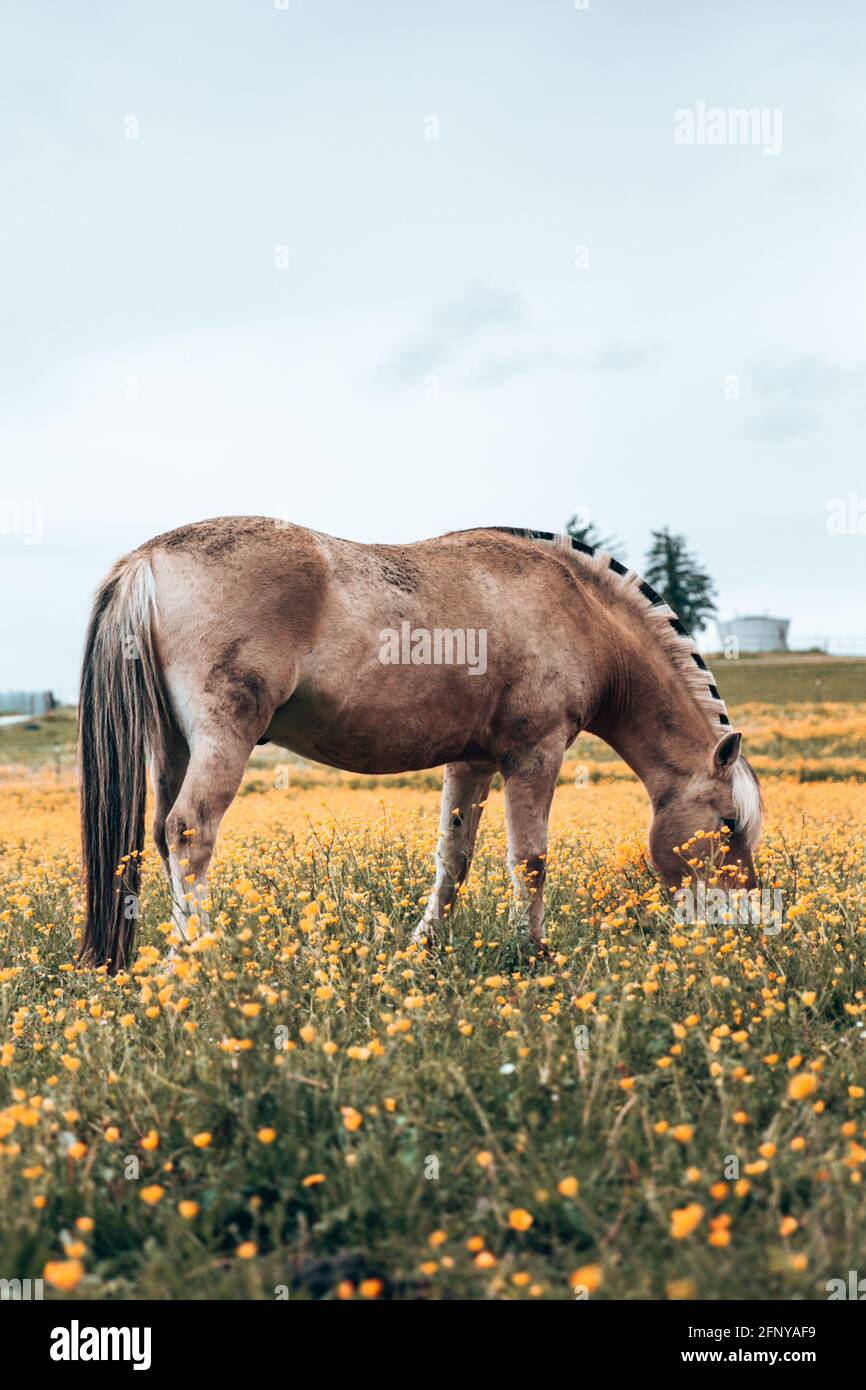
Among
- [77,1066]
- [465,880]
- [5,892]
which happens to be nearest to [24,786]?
[5,892]

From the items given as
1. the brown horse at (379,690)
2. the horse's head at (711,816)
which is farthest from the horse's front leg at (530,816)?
the horse's head at (711,816)

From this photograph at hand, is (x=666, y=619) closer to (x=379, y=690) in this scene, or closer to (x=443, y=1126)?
(x=379, y=690)

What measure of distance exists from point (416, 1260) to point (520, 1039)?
3.67 feet

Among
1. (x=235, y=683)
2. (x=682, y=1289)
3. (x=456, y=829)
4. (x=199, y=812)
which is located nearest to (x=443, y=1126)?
(x=682, y=1289)

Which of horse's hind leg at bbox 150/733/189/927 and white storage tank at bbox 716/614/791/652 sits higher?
white storage tank at bbox 716/614/791/652

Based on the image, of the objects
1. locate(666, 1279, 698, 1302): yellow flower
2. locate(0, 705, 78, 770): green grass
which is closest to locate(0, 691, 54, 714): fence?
locate(0, 705, 78, 770): green grass

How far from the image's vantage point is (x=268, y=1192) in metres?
3.29

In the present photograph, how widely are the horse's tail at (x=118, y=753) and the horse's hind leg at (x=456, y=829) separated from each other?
188cm

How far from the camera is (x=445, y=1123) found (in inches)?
138

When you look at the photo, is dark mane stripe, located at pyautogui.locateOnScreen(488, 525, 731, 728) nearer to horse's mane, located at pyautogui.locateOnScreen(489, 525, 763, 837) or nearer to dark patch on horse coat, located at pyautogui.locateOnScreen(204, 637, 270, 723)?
horse's mane, located at pyautogui.locateOnScreen(489, 525, 763, 837)

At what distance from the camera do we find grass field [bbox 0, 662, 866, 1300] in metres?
2.92

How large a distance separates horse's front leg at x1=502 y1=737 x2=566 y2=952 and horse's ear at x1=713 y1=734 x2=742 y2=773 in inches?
46.2

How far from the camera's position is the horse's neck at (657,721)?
7.25m

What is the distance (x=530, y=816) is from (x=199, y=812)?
82.6 inches
